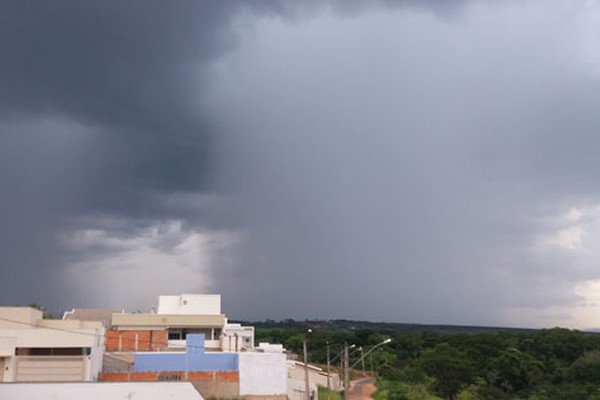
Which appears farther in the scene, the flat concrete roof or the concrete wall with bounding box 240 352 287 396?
the flat concrete roof

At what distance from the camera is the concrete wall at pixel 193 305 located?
77.4 metres

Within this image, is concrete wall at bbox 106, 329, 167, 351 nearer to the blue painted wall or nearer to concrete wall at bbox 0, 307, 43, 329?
the blue painted wall

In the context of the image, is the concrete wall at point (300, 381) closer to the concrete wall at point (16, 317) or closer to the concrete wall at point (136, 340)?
the concrete wall at point (136, 340)


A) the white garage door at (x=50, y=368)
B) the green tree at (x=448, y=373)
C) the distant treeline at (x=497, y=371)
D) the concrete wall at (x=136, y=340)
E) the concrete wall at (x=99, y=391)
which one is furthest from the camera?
the green tree at (x=448, y=373)

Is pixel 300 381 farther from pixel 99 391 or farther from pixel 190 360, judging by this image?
pixel 99 391

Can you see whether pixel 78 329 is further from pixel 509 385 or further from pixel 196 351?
pixel 509 385

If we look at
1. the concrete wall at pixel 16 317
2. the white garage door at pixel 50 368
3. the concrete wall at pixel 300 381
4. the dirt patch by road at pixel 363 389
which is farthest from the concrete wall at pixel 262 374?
the concrete wall at pixel 16 317

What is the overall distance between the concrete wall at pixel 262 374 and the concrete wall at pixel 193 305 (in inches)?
990

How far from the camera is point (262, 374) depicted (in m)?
52.6

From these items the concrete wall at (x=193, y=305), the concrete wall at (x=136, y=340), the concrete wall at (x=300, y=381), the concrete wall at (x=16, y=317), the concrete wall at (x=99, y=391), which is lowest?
the concrete wall at (x=300, y=381)

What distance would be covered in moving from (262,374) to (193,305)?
2728 centimetres

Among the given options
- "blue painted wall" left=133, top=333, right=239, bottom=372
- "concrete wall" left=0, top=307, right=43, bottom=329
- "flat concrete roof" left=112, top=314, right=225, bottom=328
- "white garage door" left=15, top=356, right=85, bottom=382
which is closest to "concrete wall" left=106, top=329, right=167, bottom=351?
"flat concrete roof" left=112, top=314, right=225, bottom=328

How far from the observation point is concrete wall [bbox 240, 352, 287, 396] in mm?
51875

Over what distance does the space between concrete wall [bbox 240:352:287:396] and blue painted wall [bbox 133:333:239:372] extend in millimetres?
931
